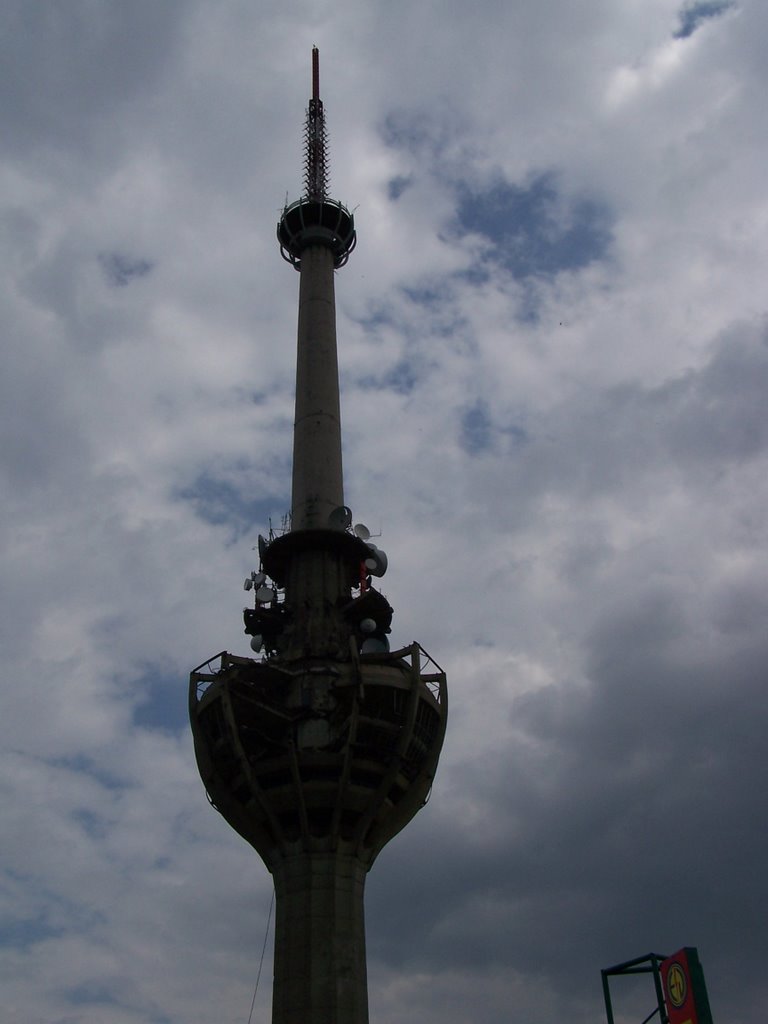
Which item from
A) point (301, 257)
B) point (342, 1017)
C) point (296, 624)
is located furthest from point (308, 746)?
point (301, 257)

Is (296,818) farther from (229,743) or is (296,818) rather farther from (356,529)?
(356,529)

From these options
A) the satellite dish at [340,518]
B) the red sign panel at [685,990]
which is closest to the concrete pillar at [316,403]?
the satellite dish at [340,518]

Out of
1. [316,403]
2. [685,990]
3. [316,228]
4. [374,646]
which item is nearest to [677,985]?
[685,990]

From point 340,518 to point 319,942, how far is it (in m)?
22.1

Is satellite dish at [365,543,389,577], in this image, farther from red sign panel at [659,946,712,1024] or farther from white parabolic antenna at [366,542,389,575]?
red sign panel at [659,946,712,1024]

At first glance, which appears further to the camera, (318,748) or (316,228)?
(316,228)

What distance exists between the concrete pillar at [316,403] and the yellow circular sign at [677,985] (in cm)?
3266

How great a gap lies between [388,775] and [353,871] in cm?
476

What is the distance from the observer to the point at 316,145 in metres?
78.4

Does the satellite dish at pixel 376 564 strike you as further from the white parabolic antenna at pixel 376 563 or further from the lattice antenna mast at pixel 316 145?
the lattice antenna mast at pixel 316 145

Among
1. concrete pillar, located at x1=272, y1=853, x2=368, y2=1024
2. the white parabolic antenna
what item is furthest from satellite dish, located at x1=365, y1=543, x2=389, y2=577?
concrete pillar, located at x1=272, y1=853, x2=368, y2=1024

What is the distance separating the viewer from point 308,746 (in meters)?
51.0

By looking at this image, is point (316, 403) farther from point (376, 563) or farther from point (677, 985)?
point (677, 985)

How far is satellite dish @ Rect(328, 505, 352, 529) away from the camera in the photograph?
58.2 meters
